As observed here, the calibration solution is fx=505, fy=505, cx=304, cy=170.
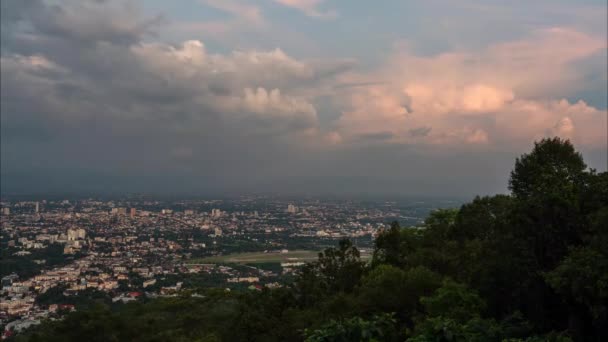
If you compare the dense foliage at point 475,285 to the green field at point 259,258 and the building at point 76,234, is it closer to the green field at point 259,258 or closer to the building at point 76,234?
the green field at point 259,258

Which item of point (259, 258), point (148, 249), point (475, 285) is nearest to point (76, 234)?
point (148, 249)

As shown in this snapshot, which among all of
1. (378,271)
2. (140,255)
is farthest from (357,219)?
(378,271)

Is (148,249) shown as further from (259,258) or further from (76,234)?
(259,258)

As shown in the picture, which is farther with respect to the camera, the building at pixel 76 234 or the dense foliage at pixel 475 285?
the building at pixel 76 234

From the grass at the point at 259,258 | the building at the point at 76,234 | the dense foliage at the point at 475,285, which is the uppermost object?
the dense foliage at the point at 475,285

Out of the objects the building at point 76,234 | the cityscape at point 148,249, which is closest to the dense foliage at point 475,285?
the cityscape at point 148,249

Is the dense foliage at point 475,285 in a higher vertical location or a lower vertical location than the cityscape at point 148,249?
higher
